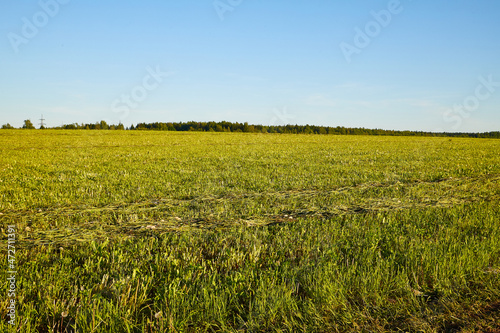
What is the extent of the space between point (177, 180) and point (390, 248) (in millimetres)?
8116

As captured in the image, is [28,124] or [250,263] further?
[28,124]

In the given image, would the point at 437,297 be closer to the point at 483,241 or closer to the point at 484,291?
the point at 484,291

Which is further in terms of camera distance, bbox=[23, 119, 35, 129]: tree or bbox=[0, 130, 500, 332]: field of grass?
bbox=[23, 119, 35, 129]: tree

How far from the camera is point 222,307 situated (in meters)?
3.24

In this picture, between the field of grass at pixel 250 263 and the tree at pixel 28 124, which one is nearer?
the field of grass at pixel 250 263

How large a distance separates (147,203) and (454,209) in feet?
24.7

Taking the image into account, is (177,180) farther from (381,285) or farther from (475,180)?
(475,180)

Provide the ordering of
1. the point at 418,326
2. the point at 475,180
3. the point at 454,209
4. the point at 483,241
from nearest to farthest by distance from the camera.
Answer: the point at 418,326, the point at 483,241, the point at 454,209, the point at 475,180

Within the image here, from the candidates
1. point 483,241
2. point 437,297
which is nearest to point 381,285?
point 437,297

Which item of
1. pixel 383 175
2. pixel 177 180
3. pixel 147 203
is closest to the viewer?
pixel 147 203

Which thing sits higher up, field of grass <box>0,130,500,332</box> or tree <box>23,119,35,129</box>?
tree <box>23,119,35,129</box>

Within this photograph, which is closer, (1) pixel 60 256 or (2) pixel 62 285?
(2) pixel 62 285

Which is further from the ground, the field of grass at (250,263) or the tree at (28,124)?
the tree at (28,124)

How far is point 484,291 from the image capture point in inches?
145
